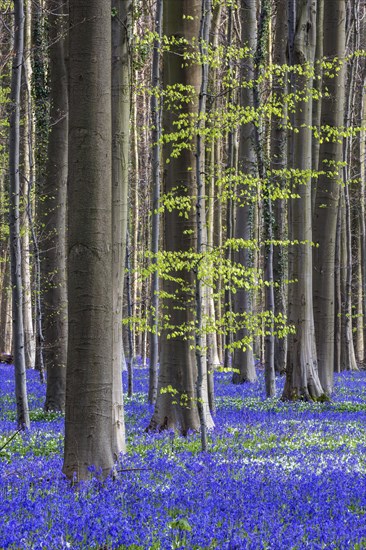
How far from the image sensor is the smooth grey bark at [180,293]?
41.7 feet

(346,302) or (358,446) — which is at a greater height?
(346,302)

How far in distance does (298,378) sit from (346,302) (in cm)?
1270

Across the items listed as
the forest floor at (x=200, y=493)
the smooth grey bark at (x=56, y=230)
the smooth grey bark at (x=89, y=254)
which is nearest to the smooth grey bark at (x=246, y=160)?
the smooth grey bark at (x=56, y=230)

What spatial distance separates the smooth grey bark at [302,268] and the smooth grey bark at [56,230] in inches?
217

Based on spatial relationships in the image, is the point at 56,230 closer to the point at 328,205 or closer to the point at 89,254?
the point at 328,205

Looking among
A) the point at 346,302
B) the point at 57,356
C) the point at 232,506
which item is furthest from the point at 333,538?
the point at 346,302

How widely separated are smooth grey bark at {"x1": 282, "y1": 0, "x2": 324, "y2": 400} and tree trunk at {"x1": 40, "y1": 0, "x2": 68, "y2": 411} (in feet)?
18.1

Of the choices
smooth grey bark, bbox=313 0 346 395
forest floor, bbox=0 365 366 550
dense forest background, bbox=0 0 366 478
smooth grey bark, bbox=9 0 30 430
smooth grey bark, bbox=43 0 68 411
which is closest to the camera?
forest floor, bbox=0 365 366 550

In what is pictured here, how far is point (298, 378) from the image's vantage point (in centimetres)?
1836

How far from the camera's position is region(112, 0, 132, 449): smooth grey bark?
10.6m

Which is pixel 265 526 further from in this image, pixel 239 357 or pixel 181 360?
pixel 239 357

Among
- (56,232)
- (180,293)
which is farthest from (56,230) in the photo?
(180,293)

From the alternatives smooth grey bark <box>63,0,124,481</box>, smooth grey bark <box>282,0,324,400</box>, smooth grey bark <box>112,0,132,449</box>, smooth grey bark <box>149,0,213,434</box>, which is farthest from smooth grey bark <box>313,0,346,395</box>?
smooth grey bark <box>63,0,124,481</box>

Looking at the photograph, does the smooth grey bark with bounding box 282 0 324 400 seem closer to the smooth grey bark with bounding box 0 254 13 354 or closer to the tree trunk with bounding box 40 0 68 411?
the tree trunk with bounding box 40 0 68 411
